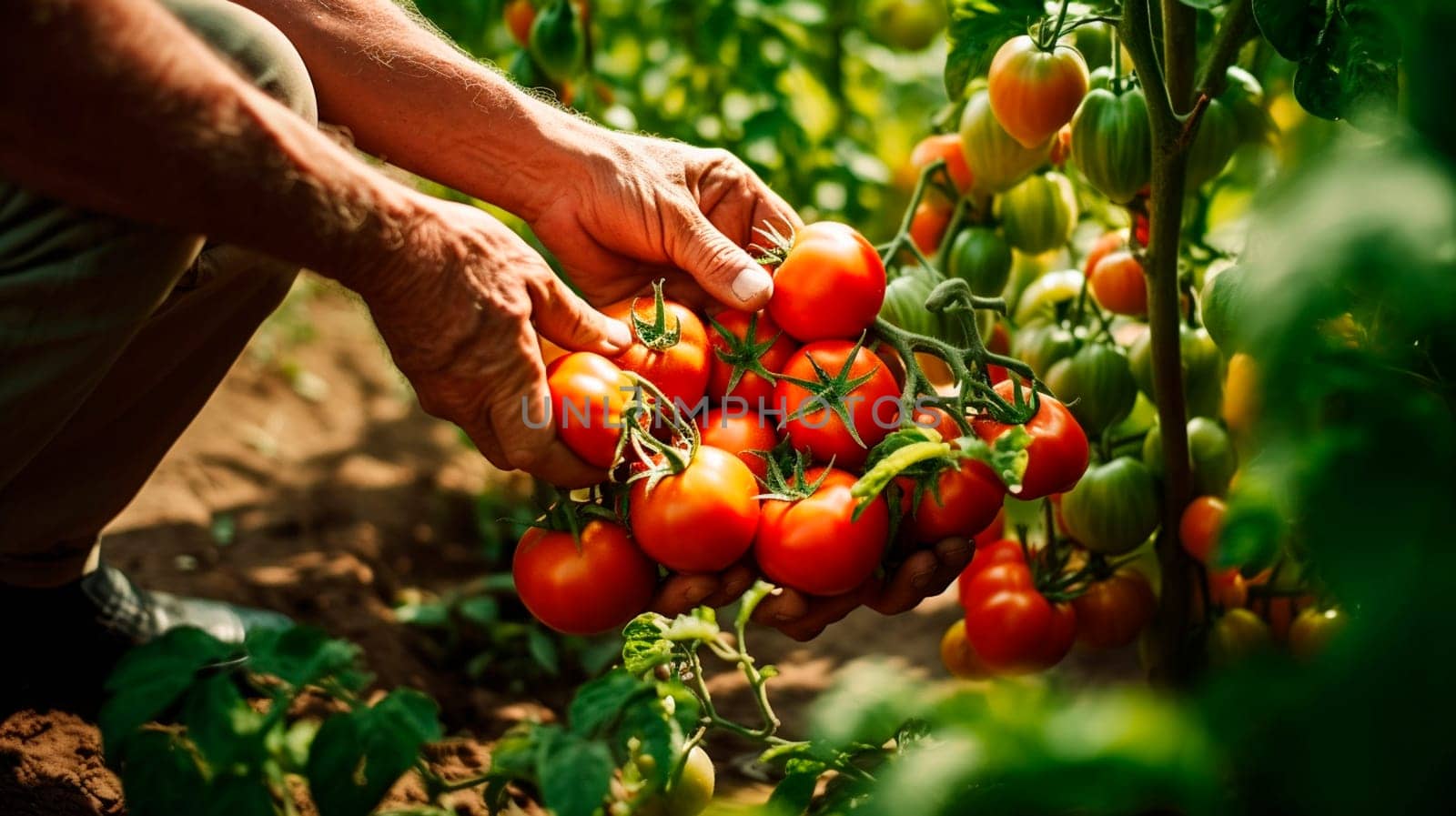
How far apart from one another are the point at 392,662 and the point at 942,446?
1.12m

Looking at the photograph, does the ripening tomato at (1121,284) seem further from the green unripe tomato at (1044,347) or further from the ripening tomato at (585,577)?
the ripening tomato at (585,577)

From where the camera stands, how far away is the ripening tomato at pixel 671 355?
1357mm

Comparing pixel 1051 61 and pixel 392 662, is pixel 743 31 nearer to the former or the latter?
pixel 1051 61

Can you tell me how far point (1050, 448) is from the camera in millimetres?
1304

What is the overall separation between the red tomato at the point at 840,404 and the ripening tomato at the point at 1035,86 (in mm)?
388

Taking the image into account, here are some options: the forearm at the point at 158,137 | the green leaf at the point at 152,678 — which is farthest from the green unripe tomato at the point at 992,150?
the green leaf at the point at 152,678

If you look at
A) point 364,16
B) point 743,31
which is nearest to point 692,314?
point 364,16

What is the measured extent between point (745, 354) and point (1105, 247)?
643mm

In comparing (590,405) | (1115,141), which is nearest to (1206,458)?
(1115,141)

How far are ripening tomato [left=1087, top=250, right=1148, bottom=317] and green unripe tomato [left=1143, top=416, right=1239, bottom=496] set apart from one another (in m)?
0.18

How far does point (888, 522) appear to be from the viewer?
1309 millimetres

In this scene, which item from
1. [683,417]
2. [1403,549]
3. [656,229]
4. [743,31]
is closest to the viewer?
[1403,549]

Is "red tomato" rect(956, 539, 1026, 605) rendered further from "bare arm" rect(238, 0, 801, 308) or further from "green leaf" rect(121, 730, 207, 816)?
"green leaf" rect(121, 730, 207, 816)

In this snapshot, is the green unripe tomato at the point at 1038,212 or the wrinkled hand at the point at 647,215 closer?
the wrinkled hand at the point at 647,215
